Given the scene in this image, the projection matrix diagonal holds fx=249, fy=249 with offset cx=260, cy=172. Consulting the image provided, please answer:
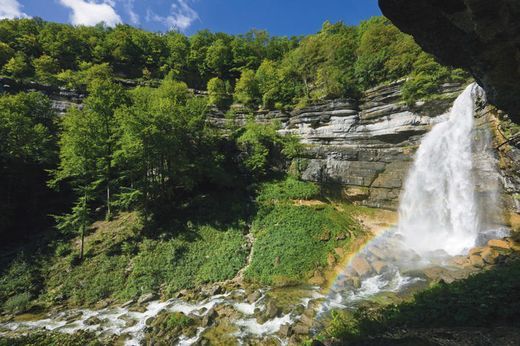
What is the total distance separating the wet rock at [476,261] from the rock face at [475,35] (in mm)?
7672

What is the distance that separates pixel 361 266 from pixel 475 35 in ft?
37.9

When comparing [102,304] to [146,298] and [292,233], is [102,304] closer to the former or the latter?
[146,298]

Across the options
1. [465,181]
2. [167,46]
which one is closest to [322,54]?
[465,181]

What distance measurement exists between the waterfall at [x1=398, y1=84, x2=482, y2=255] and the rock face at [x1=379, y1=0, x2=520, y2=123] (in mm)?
10222

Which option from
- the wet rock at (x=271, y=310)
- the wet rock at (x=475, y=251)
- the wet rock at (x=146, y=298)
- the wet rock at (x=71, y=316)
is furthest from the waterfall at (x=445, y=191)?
the wet rock at (x=71, y=316)

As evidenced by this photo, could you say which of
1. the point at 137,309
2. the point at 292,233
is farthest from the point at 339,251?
the point at 137,309

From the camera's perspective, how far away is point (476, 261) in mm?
11609

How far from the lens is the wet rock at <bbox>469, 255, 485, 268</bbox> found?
1130 cm

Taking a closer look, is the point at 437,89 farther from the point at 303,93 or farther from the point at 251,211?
the point at 251,211

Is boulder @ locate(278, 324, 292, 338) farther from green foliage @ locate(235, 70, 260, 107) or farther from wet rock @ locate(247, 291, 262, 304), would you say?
green foliage @ locate(235, 70, 260, 107)

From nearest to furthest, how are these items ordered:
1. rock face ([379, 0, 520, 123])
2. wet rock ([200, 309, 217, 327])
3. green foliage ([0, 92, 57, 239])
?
rock face ([379, 0, 520, 123]) → wet rock ([200, 309, 217, 327]) → green foliage ([0, 92, 57, 239])

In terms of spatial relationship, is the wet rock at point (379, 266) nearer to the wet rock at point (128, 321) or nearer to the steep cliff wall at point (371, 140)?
the steep cliff wall at point (371, 140)

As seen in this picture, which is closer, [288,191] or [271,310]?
[271,310]

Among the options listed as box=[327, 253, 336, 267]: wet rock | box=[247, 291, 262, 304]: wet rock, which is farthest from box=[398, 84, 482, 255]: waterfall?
box=[247, 291, 262, 304]: wet rock
